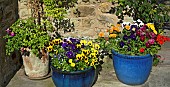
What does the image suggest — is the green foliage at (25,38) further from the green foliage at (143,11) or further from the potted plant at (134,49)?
the green foliage at (143,11)

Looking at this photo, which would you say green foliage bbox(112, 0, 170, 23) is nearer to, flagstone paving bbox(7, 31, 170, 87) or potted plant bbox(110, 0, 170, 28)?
potted plant bbox(110, 0, 170, 28)

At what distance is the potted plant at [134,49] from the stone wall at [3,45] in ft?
4.44

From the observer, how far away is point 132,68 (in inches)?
147

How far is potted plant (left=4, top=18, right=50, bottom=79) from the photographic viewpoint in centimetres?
376

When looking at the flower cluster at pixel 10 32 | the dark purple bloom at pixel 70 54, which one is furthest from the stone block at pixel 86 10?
the flower cluster at pixel 10 32

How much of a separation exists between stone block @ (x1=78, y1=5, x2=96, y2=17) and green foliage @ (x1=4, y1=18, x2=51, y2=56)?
0.64 meters

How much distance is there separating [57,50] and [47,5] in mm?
673

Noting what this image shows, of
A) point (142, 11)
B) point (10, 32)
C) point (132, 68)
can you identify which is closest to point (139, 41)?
point (132, 68)

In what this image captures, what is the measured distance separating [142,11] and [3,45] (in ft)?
6.25

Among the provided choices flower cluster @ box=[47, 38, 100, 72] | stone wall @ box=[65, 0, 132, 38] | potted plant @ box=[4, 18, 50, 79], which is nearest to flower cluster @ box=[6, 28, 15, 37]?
potted plant @ box=[4, 18, 50, 79]

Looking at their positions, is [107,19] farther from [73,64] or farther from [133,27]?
[73,64]

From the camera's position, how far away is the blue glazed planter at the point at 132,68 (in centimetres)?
369

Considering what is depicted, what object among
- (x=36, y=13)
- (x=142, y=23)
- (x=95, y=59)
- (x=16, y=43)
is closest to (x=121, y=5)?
(x=142, y=23)

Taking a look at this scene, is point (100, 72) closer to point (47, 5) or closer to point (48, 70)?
point (48, 70)
